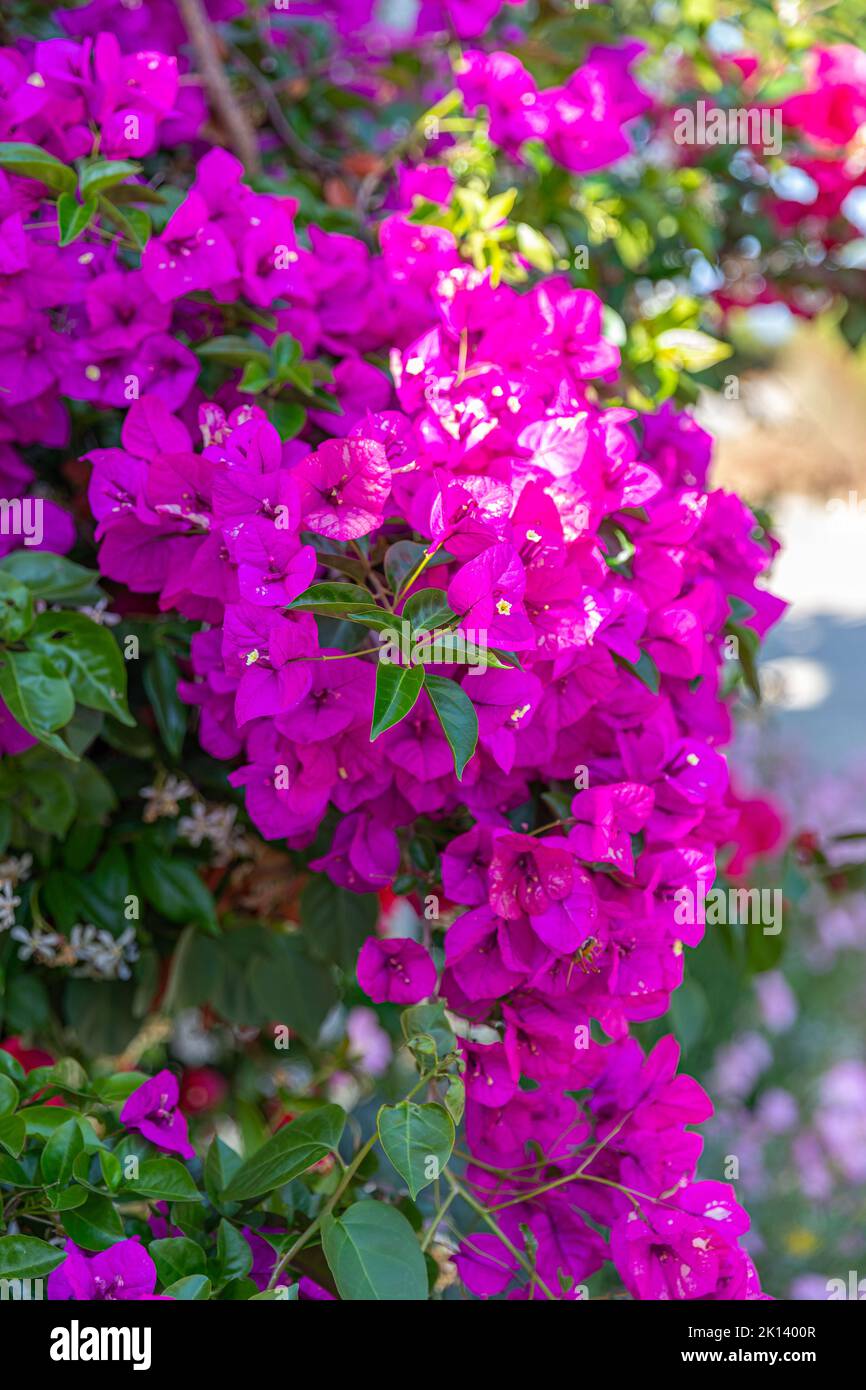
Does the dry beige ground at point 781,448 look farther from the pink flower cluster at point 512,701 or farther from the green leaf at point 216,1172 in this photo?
the green leaf at point 216,1172

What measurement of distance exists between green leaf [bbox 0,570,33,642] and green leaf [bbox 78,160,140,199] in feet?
0.61

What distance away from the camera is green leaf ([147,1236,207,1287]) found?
1.75ft

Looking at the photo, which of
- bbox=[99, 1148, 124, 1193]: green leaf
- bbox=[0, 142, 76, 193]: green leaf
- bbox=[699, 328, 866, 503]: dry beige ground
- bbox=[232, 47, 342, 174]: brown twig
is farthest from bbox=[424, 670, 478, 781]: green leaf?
bbox=[699, 328, 866, 503]: dry beige ground

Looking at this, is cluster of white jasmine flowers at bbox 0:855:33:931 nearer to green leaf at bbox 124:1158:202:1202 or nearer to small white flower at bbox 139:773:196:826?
small white flower at bbox 139:773:196:826

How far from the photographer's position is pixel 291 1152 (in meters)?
0.55

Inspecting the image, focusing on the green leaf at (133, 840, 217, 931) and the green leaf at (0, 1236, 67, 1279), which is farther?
the green leaf at (133, 840, 217, 931)

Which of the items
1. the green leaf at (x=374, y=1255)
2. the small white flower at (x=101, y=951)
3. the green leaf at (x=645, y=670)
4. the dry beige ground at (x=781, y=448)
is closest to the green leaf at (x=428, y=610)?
the green leaf at (x=645, y=670)

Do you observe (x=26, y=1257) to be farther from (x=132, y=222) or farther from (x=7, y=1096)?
(x=132, y=222)

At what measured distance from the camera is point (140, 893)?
765mm

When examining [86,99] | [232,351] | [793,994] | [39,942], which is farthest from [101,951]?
[793,994]

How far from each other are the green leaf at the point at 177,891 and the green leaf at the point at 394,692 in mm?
301

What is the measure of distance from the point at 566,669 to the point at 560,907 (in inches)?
4.0
